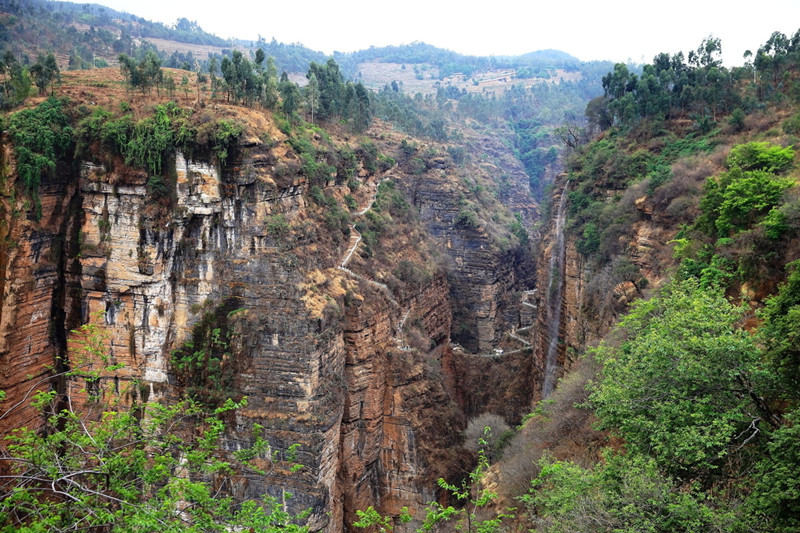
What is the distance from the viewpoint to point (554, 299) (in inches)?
1481

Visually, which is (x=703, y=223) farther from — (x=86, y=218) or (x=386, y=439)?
(x=86, y=218)

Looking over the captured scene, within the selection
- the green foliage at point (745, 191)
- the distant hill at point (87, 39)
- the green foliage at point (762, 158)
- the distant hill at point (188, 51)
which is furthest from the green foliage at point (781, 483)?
the distant hill at point (87, 39)

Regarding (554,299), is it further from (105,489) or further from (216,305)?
(105,489)

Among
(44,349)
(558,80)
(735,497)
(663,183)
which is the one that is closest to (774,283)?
(735,497)

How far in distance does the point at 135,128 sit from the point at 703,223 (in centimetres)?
2388

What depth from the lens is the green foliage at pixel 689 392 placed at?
11.4m

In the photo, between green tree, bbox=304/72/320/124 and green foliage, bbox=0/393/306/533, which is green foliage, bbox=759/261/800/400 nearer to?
green foliage, bbox=0/393/306/533

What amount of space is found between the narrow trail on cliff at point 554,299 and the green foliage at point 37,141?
2831 centimetres

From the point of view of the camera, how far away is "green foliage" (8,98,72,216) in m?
25.2

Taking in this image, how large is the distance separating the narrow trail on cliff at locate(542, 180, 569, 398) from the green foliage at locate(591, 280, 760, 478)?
21717 millimetres

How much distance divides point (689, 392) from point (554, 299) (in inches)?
1007

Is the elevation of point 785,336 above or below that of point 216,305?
above

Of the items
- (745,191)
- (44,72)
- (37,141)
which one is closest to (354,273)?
(37,141)

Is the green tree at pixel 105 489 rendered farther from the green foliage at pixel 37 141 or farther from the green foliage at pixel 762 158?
the green foliage at pixel 762 158
